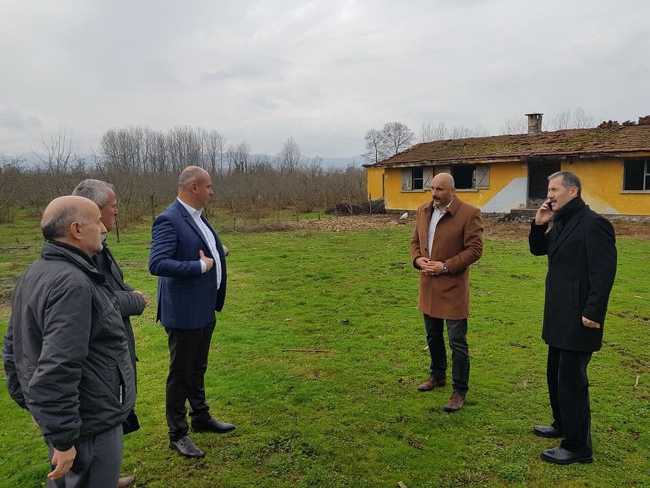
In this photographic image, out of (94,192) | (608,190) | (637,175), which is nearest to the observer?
(94,192)

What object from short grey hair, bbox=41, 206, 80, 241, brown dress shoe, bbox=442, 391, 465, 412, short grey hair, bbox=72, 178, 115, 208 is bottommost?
brown dress shoe, bbox=442, 391, 465, 412

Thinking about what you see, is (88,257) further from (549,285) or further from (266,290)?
(266,290)

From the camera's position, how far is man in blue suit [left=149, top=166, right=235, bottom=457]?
345 cm

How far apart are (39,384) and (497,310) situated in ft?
22.3

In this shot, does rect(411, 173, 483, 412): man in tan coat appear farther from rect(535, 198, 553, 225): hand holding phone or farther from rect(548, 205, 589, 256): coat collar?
rect(548, 205, 589, 256): coat collar

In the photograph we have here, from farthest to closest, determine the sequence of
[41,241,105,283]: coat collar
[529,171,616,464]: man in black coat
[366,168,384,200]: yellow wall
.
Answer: [366,168,384,200]: yellow wall → [529,171,616,464]: man in black coat → [41,241,105,283]: coat collar

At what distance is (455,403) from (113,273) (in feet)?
10.2

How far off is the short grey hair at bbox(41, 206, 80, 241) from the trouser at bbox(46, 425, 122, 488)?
0.92 meters

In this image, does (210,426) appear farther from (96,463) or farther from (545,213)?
(545,213)

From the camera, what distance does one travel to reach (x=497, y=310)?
24.6 feet


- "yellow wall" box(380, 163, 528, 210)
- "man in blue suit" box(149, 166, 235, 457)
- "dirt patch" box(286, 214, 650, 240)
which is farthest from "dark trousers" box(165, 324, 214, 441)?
"yellow wall" box(380, 163, 528, 210)

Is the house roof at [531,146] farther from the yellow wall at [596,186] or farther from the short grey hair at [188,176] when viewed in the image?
the short grey hair at [188,176]

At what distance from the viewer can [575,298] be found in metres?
3.42

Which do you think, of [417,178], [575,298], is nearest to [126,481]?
[575,298]
